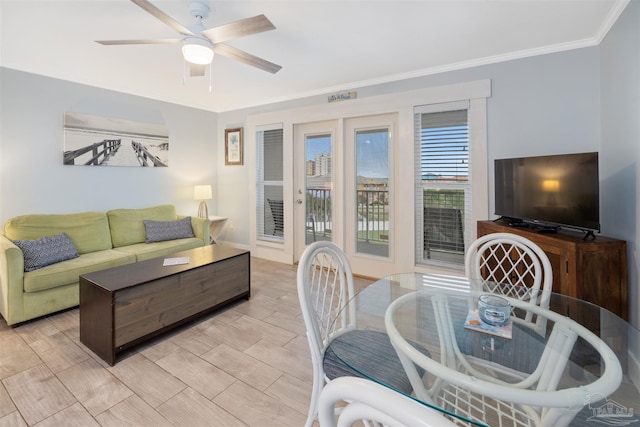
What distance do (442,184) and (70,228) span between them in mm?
4067

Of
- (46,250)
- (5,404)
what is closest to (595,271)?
(5,404)

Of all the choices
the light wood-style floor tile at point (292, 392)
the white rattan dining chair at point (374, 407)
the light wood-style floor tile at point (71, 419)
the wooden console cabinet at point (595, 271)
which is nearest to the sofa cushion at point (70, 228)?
the light wood-style floor tile at point (71, 419)

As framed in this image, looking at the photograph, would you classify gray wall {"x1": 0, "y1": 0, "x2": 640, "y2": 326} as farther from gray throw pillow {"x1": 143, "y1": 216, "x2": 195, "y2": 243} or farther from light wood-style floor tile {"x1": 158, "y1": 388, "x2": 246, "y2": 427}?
light wood-style floor tile {"x1": 158, "y1": 388, "x2": 246, "y2": 427}

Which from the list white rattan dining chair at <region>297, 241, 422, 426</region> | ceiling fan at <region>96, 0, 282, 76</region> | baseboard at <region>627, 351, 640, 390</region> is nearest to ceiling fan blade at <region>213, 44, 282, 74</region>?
ceiling fan at <region>96, 0, 282, 76</region>

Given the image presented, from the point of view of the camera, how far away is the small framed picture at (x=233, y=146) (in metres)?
4.96

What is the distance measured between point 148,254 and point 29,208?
134 centimetres

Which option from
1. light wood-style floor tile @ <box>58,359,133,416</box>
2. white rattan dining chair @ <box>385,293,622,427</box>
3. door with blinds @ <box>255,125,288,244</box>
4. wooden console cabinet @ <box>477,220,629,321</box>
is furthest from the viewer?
door with blinds @ <box>255,125,288,244</box>

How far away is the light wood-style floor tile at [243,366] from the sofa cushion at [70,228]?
2.23m

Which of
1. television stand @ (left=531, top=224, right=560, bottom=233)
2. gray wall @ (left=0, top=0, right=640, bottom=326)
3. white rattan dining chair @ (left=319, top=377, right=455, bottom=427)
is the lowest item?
white rattan dining chair @ (left=319, top=377, right=455, bottom=427)

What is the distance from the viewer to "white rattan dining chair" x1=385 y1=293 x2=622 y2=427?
0.93m

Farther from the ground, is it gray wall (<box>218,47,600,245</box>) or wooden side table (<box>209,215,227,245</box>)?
gray wall (<box>218,47,600,245</box>)

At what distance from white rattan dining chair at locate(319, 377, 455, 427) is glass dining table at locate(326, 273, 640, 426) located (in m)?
0.52

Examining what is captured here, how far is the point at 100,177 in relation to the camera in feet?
12.6

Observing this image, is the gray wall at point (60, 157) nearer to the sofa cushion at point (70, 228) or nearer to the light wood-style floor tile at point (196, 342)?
the sofa cushion at point (70, 228)
